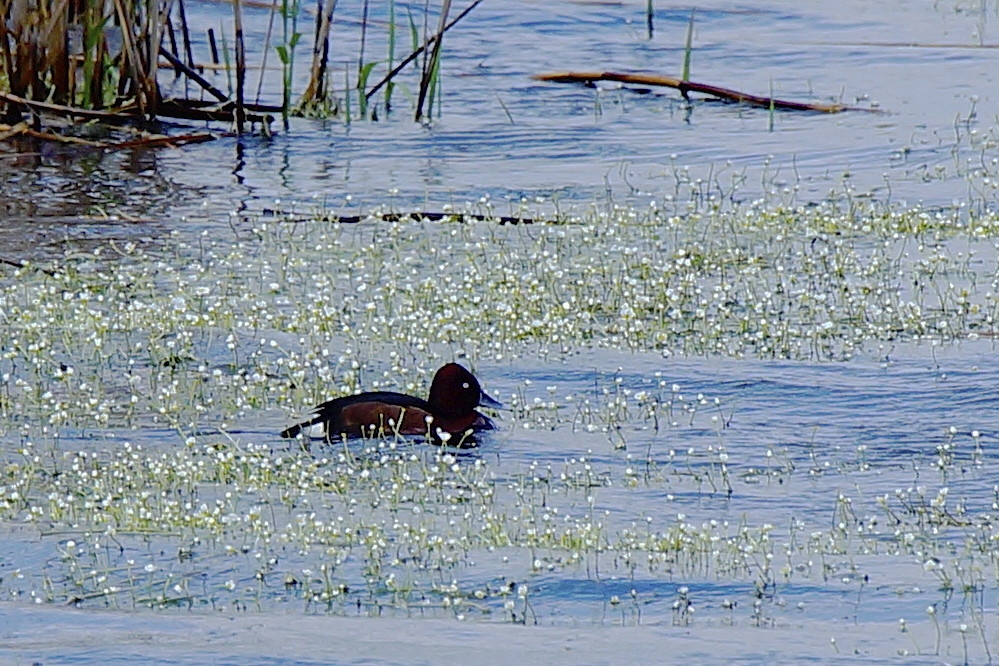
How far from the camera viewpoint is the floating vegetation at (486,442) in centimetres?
670

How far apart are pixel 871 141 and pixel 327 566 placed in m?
11.1

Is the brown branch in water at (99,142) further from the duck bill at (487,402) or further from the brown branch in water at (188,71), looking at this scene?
the duck bill at (487,402)

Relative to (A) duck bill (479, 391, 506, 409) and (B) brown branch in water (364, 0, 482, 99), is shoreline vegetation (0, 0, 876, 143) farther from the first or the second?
(A) duck bill (479, 391, 506, 409)

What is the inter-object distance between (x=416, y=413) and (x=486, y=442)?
35cm

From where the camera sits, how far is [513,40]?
22594 millimetres

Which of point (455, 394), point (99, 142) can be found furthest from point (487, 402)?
point (99, 142)

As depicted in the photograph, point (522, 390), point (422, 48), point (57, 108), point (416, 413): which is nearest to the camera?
point (416, 413)

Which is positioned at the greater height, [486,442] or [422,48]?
[422,48]

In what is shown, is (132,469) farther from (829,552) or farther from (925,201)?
(925,201)

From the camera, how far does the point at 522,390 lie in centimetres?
952

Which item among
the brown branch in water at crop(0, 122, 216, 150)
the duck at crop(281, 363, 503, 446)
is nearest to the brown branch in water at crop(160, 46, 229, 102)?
the brown branch in water at crop(0, 122, 216, 150)

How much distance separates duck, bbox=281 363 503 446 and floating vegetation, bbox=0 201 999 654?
9 cm

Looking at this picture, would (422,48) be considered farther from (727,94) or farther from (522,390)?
(522,390)

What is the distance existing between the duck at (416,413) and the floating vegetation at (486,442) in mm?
88
